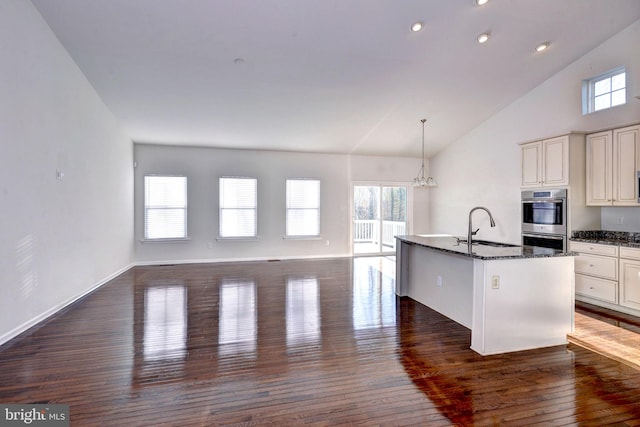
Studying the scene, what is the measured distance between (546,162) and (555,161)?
0.58 ft

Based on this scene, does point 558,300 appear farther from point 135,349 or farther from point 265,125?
point 265,125

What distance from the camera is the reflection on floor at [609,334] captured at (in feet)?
9.83

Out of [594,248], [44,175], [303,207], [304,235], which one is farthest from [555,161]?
[44,175]

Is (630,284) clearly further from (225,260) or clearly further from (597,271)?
(225,260)

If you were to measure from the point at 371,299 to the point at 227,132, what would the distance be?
4.55 metres

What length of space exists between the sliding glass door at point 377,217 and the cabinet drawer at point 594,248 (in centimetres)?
452

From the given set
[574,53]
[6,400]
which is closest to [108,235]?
[6,400]

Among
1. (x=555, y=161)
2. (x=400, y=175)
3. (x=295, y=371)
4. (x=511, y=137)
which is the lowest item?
(x=295, y=371)

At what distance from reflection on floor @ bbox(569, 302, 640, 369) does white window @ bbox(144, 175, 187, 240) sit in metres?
7.28

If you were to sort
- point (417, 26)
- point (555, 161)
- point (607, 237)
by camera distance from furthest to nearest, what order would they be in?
point (555, 161), point (607, 237), point (417, 26)

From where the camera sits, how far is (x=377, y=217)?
29.0 feet

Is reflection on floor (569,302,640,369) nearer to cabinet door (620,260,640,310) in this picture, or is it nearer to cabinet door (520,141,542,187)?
cabinet door (620,260,640,310)

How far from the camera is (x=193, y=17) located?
382cm

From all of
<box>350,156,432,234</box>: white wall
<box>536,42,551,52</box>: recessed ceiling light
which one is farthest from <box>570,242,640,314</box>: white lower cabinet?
<box>350,156,432,234</box>: white wall
